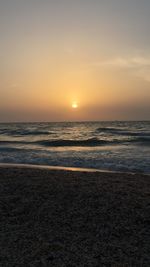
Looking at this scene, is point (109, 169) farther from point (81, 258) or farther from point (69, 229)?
point (81, 258)

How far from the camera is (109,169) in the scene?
11.7 meters

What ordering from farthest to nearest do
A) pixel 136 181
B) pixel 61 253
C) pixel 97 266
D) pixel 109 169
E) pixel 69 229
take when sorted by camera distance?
pixel 109 169 → pixel 136 181 → pixel 69 229 → pixel 61 253 → pixel 97 266

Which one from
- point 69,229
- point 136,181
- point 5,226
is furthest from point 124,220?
point 136,181

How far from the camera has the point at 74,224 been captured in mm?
4766

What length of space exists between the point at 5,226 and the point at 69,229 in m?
1.03

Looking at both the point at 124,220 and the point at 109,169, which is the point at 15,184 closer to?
the point at 124,220

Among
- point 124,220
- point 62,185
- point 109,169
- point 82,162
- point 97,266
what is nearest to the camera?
point 97,266

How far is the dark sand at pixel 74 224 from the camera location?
12.2ft

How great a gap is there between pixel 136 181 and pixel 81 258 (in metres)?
4.95

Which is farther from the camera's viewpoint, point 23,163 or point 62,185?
point 23,163

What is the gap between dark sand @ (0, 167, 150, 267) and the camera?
12.2 ft

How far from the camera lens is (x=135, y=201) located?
601cm

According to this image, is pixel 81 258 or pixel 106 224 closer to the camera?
pixel 81 258

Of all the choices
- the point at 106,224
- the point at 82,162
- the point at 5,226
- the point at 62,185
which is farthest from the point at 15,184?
the point at 82,162
